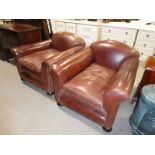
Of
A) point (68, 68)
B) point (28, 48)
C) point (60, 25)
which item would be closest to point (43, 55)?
point (28, 48)

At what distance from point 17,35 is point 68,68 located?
140 centimetres

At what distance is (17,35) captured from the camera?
2266mm

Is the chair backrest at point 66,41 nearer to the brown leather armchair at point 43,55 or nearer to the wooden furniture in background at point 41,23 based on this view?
the brown leather armchair at point 43,55

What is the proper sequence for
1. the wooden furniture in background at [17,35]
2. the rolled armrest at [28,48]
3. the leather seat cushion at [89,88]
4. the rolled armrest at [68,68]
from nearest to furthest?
Answer: the leather seat cushion at [89,88], the rolled armrest at [68,68], the rolled armrest at [28,48], the wooden furniture in background at [17,35]

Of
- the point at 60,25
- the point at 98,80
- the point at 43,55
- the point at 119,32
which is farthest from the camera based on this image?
the point at 60,25

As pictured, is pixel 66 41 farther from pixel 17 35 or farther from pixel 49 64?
pixel 17 35

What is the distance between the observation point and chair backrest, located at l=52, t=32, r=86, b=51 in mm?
1987

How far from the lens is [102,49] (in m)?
1.74

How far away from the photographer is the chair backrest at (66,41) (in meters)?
1.99

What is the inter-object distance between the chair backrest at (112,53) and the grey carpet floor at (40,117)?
0.61 metres

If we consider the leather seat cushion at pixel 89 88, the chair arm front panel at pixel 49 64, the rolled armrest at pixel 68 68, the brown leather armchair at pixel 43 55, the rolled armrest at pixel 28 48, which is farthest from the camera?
the rolled armrest at pixel 28 48

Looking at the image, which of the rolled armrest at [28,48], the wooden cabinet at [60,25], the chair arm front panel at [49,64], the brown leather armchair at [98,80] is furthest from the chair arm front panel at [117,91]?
the wooden cabinet at [60,25]

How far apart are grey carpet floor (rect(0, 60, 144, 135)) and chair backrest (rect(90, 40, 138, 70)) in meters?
0.61

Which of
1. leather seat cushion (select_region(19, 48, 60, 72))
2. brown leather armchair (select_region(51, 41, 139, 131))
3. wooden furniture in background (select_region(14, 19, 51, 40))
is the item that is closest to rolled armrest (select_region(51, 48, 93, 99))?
brown leather armchair (select_region(51, 41, 139, 131))
